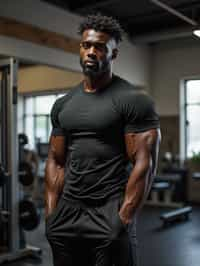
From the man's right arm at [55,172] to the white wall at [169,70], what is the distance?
505 cm

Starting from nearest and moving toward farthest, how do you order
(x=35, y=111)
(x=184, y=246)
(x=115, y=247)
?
(x=115, y=247), (x=184, y=246), (x=35, y=111)

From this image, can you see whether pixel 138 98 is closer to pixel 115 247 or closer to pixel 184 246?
pixel 115 247

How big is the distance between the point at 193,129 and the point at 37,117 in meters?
3.33

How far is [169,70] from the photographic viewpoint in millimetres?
6371

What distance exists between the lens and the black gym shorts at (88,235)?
46.3 inches

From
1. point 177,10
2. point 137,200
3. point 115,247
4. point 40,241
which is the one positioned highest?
point 177,10

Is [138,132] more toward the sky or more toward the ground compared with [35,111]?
more toward the ground

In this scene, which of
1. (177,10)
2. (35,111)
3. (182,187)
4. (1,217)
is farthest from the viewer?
(35,111)

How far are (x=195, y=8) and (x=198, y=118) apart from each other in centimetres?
202

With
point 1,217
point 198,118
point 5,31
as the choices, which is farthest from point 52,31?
point 198,118

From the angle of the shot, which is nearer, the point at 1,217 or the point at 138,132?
the point at 138,132

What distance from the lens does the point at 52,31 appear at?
424cm

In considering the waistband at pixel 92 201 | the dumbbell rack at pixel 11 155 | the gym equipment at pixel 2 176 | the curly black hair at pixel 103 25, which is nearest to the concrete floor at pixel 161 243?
the dumbbell rack at pixel 11 155

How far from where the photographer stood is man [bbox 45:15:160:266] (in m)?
1.19
